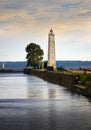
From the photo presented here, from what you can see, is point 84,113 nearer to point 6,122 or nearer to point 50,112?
point 50,112

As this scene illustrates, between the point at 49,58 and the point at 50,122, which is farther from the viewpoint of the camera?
the point at 49,58

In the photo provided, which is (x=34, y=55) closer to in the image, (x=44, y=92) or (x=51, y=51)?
(x=51, y=51)

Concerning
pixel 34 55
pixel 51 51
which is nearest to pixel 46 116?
pixel 51 51

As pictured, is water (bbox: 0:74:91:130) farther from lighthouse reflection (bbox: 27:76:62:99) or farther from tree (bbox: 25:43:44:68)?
tree (bbox: 25:43:44:68)

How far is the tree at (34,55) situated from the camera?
178500 millimetres

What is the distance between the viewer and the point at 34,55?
17950 cm

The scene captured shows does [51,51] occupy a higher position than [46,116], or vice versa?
[51,51]

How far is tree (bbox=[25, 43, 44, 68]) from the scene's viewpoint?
17850 cm

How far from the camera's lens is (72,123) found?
30.6 metres

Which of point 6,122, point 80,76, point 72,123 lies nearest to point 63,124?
point 72,123

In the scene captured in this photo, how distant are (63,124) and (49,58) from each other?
10418 cm

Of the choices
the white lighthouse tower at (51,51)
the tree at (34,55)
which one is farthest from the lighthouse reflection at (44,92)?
the tree at (34,55)

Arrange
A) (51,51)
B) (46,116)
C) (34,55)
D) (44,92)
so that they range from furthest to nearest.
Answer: (34,55), (51,51), (44,92), (46,116)

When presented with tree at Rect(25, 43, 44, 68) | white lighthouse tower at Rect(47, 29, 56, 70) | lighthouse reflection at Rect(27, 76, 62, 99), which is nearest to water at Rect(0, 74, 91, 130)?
lighthouse reflection at Rect(27, 76, 62, 99)
